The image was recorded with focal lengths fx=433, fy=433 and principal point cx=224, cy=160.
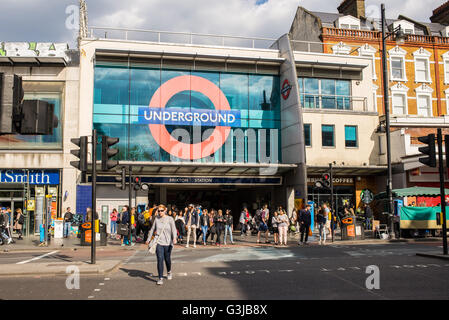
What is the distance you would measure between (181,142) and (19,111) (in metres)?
22.5

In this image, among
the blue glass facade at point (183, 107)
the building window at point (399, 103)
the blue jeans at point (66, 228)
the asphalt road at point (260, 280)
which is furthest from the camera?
the building window at point (399, 103)

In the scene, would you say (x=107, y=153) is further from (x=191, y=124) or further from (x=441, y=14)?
(x=441, y=14)

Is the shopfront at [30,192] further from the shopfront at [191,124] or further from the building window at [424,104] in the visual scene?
the building window at [424,104]

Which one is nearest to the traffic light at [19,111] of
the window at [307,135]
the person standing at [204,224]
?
the person standing at [204,224]

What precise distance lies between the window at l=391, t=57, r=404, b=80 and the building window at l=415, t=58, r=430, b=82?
1.48 m

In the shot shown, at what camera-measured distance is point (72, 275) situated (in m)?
11.0

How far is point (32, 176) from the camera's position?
2659 cm

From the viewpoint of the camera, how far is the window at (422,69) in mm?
38438

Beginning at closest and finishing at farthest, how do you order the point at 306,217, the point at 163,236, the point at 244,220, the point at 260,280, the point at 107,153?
1. the point at 163,236
2. the point at 260,280
3. the point at 107,153
4. the point at 306,217
5. the point at 244,220

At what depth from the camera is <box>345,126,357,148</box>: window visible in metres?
30.5

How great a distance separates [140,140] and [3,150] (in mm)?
8244

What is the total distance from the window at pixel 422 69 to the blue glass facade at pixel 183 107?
1574 centimetres

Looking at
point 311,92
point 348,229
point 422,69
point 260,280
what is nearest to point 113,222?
point 348,229
